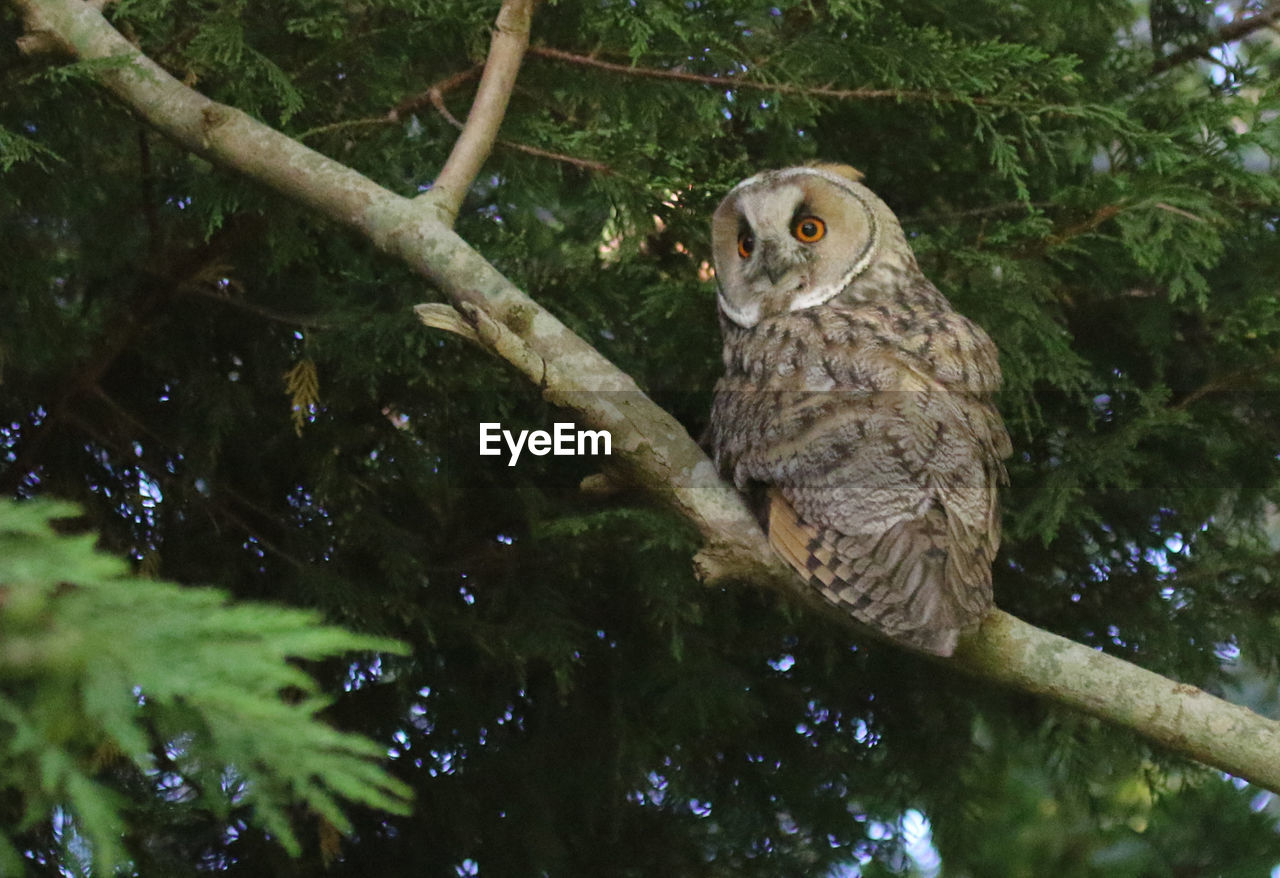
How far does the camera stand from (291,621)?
39.4 inches

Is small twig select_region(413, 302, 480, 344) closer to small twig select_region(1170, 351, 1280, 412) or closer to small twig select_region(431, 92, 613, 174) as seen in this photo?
small twig select_region(431, 92, 613, 174)

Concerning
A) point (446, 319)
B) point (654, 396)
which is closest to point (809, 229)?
point (654, 396)

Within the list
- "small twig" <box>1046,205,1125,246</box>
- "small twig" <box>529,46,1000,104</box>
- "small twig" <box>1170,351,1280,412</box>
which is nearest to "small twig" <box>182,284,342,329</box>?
"small twig" <box>529,46,1000,104</box>

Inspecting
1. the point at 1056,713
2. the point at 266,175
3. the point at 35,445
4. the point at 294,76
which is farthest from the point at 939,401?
the point at 35,445

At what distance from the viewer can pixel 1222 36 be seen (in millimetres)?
3357

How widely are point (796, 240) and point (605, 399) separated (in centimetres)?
98

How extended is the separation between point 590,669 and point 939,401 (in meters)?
1.21

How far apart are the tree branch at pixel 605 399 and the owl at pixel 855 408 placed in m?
0.09

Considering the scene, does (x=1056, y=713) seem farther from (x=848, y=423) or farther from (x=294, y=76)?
(x=294, y=76)

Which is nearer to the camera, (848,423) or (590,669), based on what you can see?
(848,423)

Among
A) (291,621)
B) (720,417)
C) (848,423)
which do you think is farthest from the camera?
(720,417)

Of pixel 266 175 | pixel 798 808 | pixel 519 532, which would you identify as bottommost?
pixel 798 808

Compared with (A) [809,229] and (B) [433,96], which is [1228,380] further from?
(B) [433,96]

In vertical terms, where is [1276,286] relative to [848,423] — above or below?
above
